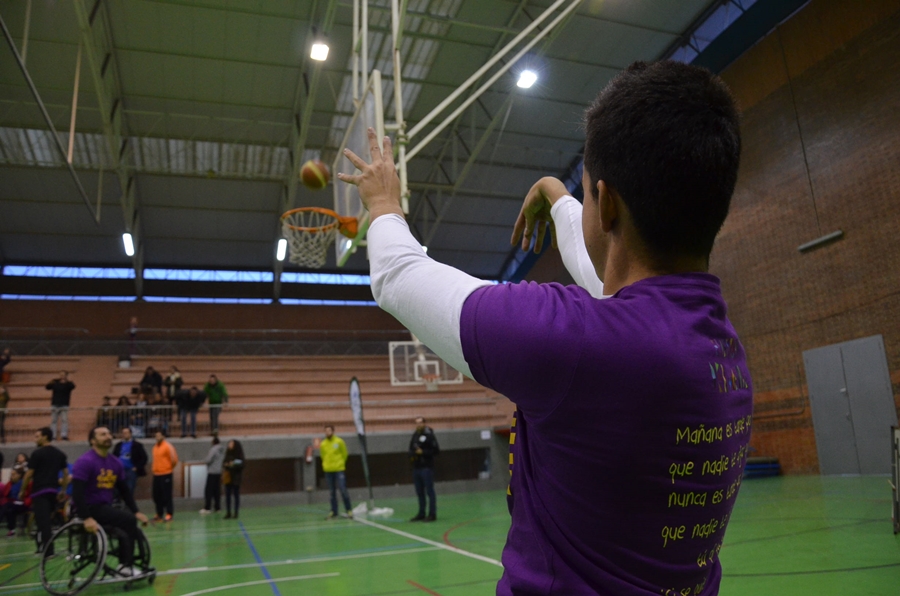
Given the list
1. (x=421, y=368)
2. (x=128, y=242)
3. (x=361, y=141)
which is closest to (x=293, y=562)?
(x=361, y=141)

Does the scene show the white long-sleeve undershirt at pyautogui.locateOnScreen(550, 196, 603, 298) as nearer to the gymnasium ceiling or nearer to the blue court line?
the blue court line

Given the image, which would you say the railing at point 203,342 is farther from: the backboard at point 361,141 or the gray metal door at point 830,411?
the gray metal door at point 830,411

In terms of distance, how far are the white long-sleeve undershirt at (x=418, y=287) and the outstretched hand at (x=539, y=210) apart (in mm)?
595

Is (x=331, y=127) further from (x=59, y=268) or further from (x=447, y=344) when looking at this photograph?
(x=447, y=344)

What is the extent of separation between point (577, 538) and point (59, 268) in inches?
1158

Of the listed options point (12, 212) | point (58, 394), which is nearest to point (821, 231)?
point (58, 394)

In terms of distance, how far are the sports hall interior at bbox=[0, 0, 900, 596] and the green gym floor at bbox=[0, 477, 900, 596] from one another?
0.21ft

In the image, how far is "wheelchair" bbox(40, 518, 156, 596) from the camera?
6457 millimetres

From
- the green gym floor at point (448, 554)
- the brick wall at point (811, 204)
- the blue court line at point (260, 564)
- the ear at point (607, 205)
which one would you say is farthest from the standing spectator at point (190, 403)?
the ear at point (607, 205)

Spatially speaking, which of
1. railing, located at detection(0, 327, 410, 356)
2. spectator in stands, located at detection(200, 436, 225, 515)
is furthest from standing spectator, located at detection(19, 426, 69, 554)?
railing, located at detection(0, 327, 410, 356)

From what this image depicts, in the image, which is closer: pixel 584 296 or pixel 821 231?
pixel 584 296

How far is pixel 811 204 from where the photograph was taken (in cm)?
1486

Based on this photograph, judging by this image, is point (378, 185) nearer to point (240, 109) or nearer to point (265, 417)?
point (240, 109)

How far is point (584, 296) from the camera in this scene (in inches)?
39.1
